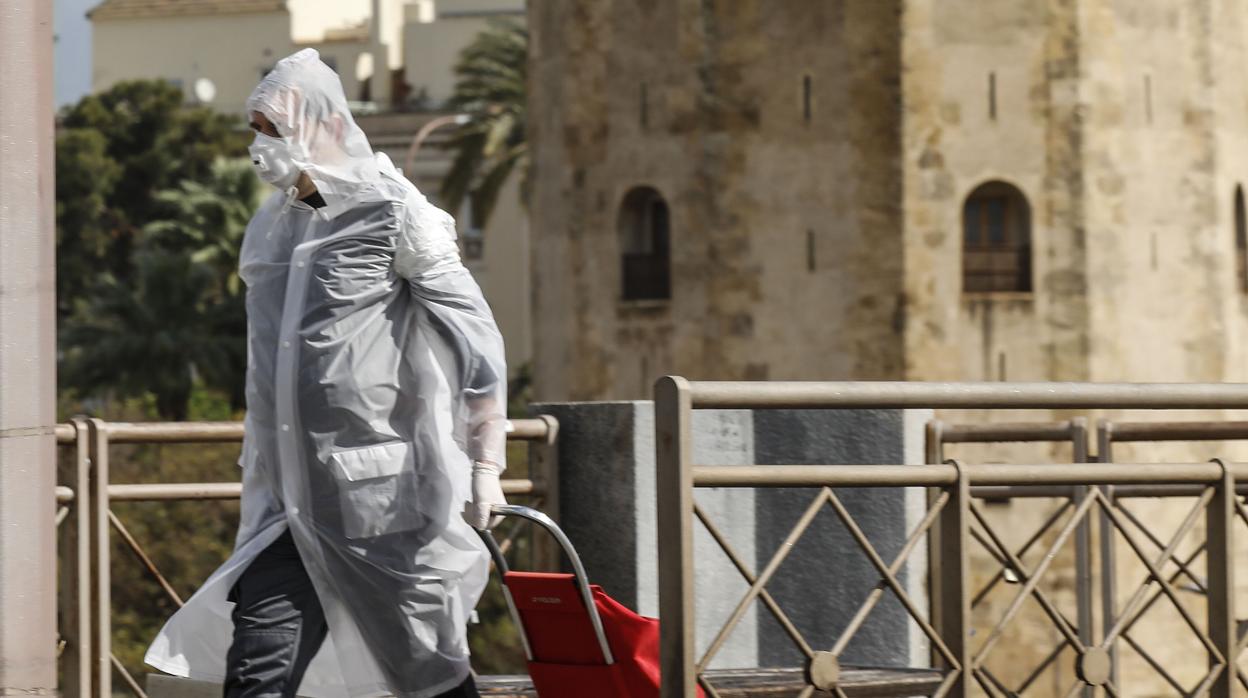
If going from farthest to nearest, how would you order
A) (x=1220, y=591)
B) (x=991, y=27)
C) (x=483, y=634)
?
1. (x=483, y=634)
2. (x=991, y=27)
3. (x=1220, y=591)

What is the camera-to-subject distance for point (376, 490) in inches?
182

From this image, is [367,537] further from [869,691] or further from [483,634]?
[483,634]

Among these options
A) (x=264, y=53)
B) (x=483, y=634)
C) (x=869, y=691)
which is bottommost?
(x=483, y=634)

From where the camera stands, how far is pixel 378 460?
4.64 metres

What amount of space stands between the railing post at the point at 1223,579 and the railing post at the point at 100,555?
2.91m

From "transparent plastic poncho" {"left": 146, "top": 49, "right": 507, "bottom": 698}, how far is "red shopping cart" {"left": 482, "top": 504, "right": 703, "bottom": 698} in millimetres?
179

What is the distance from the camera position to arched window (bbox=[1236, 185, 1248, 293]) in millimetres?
28156

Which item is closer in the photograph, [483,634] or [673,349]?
Answer: [673,349]

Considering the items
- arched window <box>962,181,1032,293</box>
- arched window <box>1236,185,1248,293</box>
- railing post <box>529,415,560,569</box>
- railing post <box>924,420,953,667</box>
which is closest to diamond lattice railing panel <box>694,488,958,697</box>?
railing post <box>924,420,953,667</box>

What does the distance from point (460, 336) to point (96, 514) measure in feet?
6.60

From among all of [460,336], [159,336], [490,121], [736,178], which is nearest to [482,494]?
[460,336]

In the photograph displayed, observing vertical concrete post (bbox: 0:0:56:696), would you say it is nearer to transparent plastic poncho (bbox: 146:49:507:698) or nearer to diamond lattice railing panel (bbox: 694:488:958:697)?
transparent plastic poncho (bbox: 146:49:507:698)

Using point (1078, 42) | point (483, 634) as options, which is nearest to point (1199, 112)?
point (1078, 42)

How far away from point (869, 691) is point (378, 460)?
141 centimetres
